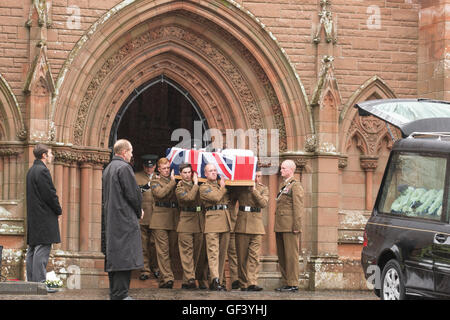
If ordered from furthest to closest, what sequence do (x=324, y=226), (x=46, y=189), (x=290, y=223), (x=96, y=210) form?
(x=324, y=226), (x=96, y=210), (x=290, y=223), (x=46, y=189)

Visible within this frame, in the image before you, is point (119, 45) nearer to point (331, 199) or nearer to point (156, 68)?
point (156, 68)

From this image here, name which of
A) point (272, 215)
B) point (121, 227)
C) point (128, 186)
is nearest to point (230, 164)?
point (272, 215)

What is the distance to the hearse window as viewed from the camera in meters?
11.8

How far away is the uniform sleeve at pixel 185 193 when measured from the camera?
15516 millimetres

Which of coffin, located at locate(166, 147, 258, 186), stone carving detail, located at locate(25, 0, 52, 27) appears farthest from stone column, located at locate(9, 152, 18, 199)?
coffin, located at locate(166, 147, 258, 186)

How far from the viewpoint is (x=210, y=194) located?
608 inches

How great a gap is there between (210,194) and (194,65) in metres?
4.25

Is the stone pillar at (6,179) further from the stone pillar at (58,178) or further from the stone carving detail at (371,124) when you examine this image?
the stone carving detail at (371,124)

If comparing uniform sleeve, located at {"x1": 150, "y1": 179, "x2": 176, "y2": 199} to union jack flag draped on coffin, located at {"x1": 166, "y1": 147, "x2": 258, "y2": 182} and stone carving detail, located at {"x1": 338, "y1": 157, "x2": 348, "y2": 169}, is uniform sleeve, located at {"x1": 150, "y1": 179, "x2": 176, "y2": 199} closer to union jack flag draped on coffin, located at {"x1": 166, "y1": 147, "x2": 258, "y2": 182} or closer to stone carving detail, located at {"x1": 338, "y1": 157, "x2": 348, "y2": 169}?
union jack flag draped on coffin, located at {"x1": 166, "y1": 147, "x2": 258, "y2": 182}

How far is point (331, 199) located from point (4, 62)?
6.02 metres

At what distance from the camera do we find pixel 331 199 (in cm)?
1858

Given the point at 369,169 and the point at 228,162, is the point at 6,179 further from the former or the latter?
the point at 369,169

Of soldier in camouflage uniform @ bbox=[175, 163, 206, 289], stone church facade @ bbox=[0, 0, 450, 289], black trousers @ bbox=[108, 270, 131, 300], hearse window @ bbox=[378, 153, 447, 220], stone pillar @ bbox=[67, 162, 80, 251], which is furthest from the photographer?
stone pillar @ bbox=[67, 162, 80, 251]

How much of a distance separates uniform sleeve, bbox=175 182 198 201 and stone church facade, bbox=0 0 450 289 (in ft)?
8.52
